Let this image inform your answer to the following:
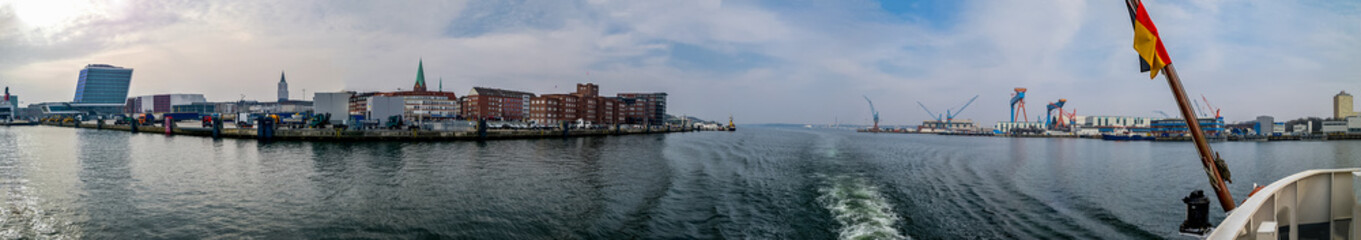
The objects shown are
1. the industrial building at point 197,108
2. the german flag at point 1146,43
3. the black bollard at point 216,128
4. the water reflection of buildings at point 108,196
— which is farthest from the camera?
the industrial building at point 197,108

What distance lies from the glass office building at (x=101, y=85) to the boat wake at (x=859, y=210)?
8098 inches

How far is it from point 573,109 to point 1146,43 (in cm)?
10804

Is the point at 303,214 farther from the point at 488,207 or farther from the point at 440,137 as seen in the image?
the point at 440,137

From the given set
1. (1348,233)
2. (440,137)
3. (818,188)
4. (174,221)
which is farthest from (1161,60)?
(440,137)

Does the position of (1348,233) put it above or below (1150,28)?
below

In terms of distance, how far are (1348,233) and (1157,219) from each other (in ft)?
27.1

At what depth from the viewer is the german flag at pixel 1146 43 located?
613cm

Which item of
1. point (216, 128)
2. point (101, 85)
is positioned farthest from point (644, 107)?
point (101, 85)

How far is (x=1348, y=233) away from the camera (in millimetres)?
6289

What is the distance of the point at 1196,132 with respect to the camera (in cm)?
697

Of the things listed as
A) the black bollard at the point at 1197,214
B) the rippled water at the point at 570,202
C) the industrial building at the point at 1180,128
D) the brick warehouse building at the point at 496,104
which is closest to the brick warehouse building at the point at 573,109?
the brick warehouse building at the point at 496,104

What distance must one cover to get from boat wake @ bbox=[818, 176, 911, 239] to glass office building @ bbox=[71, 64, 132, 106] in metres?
206

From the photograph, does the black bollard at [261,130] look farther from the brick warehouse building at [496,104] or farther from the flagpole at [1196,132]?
the flagpole at [1196,132]

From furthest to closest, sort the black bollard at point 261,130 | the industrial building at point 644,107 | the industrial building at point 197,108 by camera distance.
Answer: the industrial building at point 197,108
the industrial building at point 644,107
the black bollard at point 261,130
